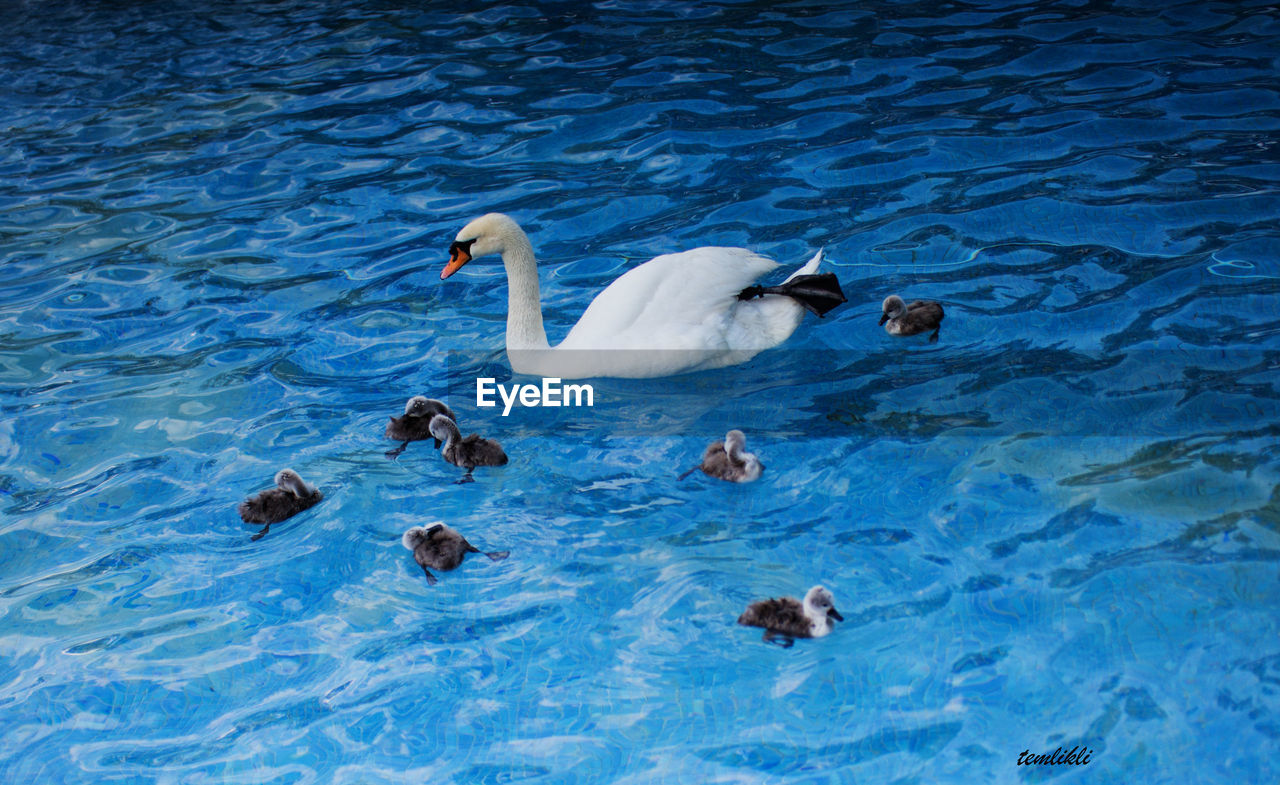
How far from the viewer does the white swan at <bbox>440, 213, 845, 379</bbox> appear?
635 centimetres

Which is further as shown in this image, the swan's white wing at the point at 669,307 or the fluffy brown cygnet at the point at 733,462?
the swan's white wing at the point at 669,307

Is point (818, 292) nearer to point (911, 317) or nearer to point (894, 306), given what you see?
point (894, 306)

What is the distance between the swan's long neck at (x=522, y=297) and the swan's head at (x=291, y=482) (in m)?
1.67

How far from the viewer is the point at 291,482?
5508mm

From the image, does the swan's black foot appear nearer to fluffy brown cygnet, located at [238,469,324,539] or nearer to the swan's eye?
the swan's eye

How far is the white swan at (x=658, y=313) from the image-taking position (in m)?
6.35

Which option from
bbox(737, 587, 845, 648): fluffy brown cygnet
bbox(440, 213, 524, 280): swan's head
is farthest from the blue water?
bbox(440, 213, 524, 280): swan's head

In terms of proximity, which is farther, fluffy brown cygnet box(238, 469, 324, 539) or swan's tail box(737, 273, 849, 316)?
swan's tail box(737, 273, 849, 316)

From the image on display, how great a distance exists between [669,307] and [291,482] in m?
2.31

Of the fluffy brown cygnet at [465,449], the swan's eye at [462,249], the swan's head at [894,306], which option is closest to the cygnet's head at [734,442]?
the fluffy brown cygnet at [465,449]

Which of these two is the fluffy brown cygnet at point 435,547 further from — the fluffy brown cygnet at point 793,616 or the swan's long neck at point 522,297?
the swan's long neck at point 522,297

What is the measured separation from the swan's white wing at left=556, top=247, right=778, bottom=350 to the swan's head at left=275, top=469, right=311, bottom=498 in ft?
5.76

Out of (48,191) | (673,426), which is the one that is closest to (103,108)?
(48,191)

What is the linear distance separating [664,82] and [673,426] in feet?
20.0
